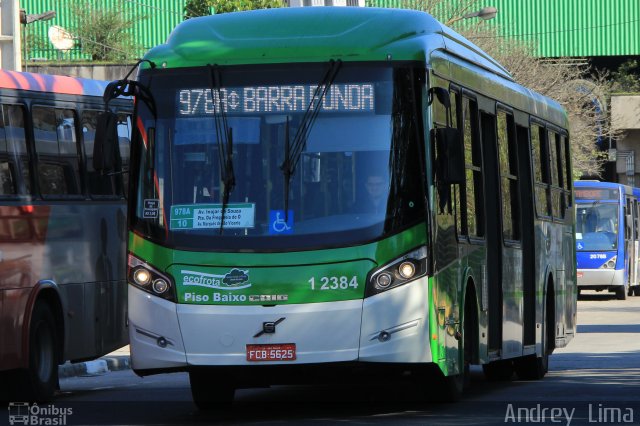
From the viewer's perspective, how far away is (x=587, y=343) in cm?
2370

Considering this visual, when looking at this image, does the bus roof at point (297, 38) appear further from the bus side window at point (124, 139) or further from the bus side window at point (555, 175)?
the bus side window at point (555, 175)

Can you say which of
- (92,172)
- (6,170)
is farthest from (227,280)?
(92,172)

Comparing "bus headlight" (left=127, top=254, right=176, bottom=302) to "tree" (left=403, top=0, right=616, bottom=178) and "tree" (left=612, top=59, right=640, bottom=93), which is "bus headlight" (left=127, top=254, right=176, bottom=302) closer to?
"tree" (left=403, top=0, right=616, bottom=178)

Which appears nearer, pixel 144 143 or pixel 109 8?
pixel 144 143

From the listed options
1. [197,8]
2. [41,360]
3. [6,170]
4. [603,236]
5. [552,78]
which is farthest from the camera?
[197,8]

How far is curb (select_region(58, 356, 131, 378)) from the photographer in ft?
61.6

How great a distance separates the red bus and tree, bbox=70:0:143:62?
45443mm

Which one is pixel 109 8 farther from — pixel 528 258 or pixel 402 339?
pixel 402 339

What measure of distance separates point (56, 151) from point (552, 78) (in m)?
37.2

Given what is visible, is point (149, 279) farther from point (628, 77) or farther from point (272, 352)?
point (628, 77)

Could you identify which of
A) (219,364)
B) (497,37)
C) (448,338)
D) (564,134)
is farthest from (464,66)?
(497,37)

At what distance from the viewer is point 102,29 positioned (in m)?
62.5

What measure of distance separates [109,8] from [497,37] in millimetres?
19494

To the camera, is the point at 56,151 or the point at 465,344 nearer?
the point at 465,344
